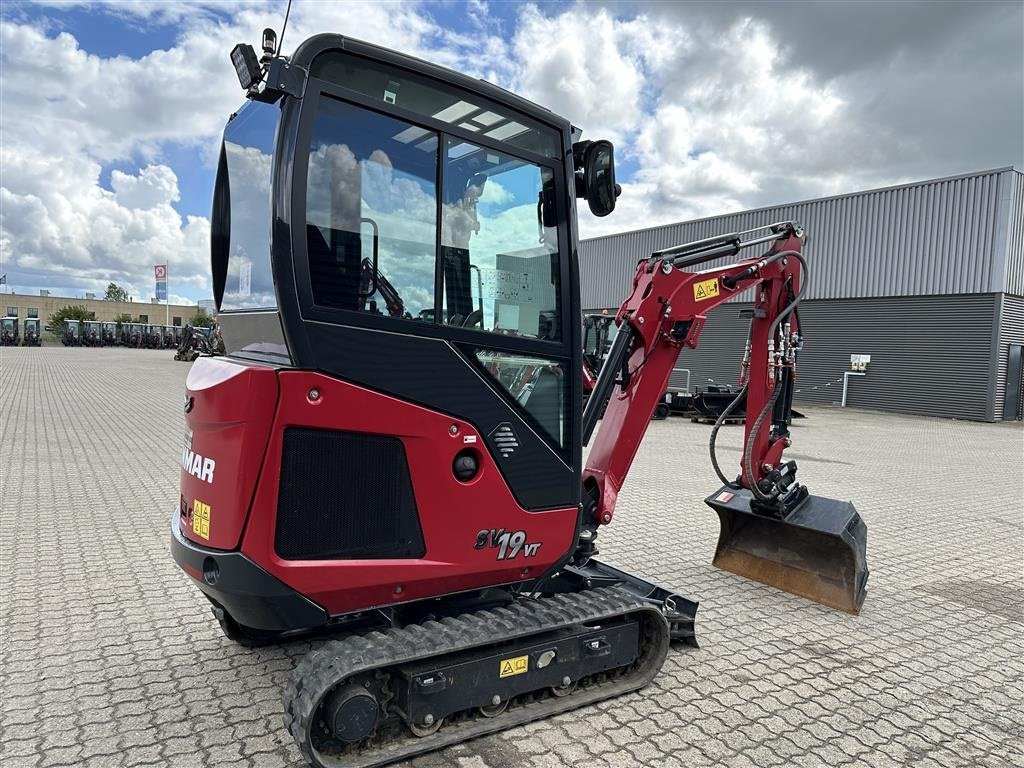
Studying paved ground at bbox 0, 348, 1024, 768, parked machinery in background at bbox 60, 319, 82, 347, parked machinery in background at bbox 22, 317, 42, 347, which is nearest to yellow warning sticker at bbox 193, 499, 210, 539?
paved ground at bbox 0, 348, 1024, 768

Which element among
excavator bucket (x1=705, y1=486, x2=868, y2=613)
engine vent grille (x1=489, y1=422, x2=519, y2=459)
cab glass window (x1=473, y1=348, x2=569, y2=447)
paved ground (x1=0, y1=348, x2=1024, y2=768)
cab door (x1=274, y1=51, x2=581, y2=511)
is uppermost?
cab door (x1=274, y1=51, x2=581, y2=511)

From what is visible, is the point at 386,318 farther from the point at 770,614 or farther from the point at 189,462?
the point at 770,614

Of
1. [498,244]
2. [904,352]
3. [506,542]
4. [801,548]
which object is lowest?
[801,548]

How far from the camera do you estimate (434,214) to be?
118 inches

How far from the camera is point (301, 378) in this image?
8.65 feet

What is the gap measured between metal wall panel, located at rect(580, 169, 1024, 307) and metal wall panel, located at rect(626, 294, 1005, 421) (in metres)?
0.51

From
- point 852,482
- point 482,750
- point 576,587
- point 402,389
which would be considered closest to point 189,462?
point 402,389

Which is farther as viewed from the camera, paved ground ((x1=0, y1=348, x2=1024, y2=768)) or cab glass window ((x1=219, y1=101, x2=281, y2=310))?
paved ground ((x1=0, y1=348, x2=1024, y2=768))

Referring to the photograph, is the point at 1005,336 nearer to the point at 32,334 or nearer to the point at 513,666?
the point at 513,666

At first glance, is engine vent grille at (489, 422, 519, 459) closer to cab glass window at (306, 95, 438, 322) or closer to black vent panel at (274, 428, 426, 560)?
black vent panel at (274, 428, 426, 560)

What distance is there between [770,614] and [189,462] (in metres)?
3.88

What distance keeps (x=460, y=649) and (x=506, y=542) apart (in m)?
0.52

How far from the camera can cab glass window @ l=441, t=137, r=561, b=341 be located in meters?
3.05

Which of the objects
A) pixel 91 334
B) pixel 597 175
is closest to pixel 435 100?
pixel 597 175
